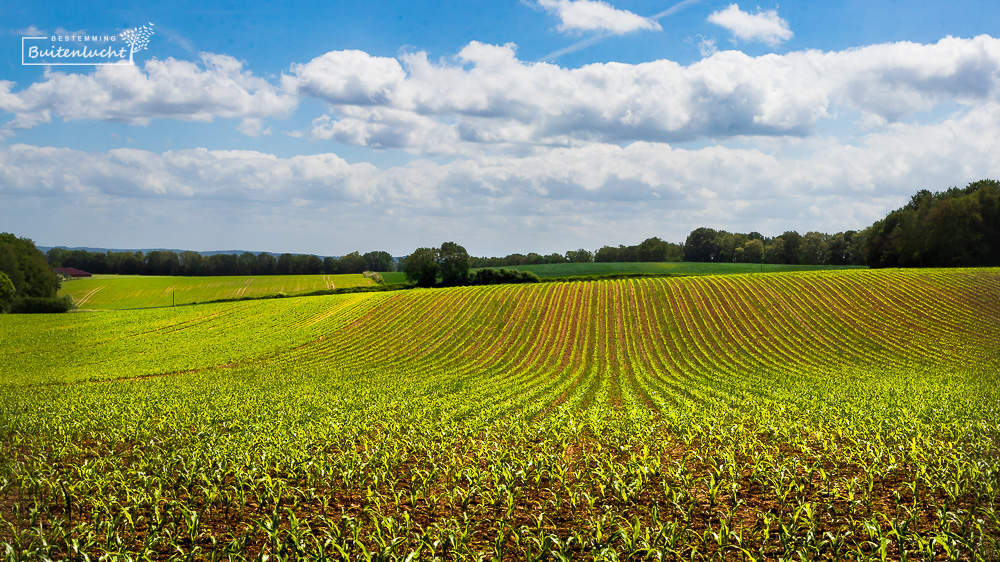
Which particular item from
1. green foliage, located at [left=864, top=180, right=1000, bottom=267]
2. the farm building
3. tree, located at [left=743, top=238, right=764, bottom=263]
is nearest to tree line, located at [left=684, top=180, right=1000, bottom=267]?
green foliage, located at [left=864, top=180, right=1000, bottom=267]

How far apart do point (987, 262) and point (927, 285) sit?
1403 inches

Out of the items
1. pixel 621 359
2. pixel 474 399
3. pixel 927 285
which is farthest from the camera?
pixel 927 285

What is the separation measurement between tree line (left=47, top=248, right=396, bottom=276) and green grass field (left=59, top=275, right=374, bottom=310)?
2242 centimetres

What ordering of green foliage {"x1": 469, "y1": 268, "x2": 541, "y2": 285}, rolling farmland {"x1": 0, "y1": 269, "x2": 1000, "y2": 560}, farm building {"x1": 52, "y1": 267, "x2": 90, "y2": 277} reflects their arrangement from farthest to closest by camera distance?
farm building {"x1": 52, "y1": 267, "x2": 90, "y2": 277} → green foliage {"x1": 469, "y1": 268, "x2": 541, "y2": 285} → rolling farmland {"x1": 0, "y1": 269, "x2": 1000, "y2": 560}

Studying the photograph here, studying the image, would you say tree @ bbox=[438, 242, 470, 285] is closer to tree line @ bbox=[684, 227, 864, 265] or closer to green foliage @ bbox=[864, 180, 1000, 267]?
green foliage @ bbox=[864, 180, 1000, 267]

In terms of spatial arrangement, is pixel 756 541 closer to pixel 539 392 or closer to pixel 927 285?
pixel 539 392

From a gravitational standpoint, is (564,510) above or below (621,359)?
above

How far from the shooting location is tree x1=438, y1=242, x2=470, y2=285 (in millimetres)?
100000

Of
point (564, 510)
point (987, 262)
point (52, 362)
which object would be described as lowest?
point (52, 362)

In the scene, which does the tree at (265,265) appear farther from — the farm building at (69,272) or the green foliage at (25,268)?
the green foliage at (25,268)

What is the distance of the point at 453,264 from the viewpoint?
10094 centimetres

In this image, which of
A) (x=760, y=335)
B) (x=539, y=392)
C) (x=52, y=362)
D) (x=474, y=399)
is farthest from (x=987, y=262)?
(x=52, y=362)

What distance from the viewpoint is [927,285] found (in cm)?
5612

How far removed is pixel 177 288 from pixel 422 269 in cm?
5334
